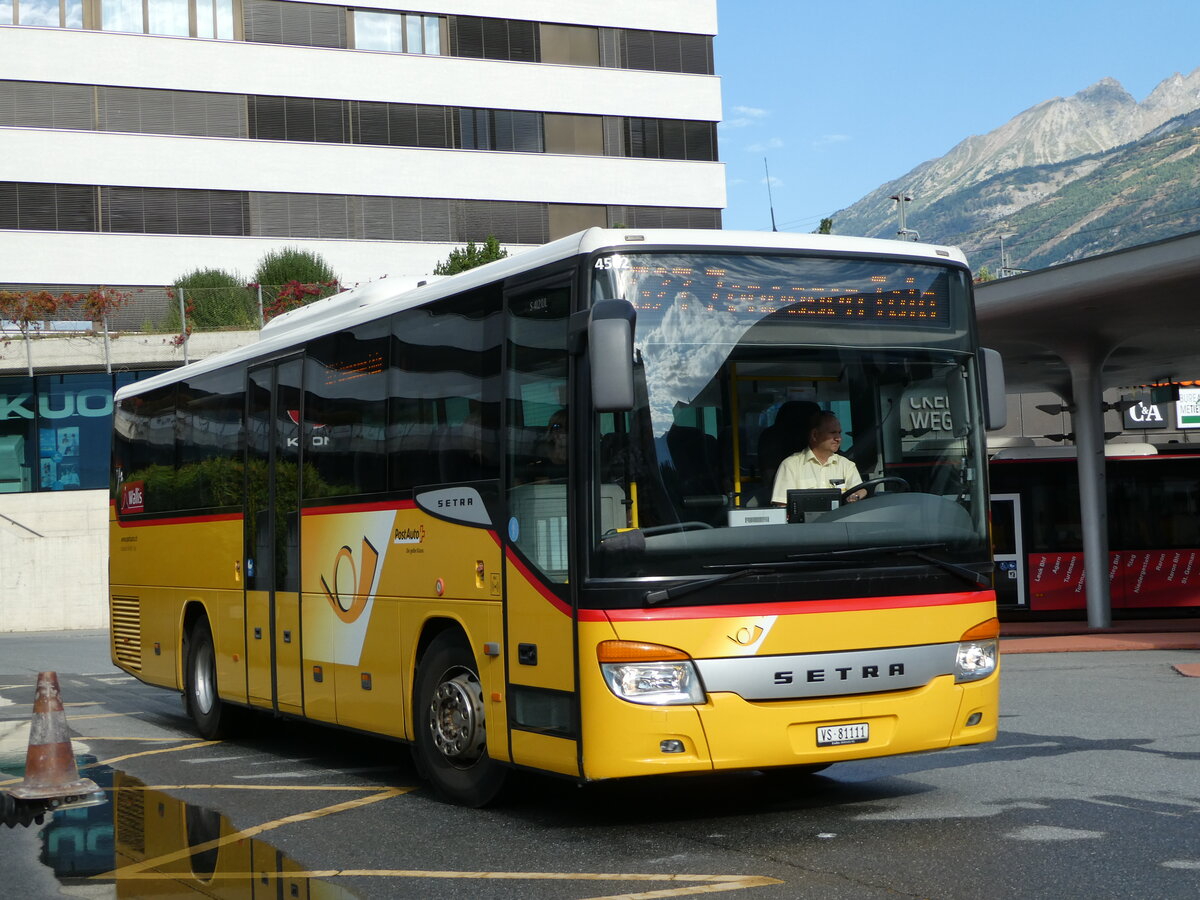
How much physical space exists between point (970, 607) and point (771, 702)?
1342mm

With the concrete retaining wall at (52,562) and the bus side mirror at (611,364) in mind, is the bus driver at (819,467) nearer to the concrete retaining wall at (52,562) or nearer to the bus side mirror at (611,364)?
the bus side mirror at (611,364)

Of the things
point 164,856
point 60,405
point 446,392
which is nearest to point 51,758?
point 164,856

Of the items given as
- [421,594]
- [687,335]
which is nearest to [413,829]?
[421,594]

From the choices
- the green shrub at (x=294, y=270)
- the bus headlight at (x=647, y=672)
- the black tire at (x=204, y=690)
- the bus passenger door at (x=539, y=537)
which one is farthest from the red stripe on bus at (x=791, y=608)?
the green shrub at (x=294, y=270)

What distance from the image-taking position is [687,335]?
7.66 meters

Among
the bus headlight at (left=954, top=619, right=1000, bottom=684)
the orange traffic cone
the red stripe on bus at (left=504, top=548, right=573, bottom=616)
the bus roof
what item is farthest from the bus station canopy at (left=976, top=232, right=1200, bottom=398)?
the orange traffic cone

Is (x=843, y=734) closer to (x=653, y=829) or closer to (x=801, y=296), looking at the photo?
(x=653, y=829)

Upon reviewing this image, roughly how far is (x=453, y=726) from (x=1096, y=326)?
14.8 m

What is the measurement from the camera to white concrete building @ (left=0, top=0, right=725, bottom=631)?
43.7 meters

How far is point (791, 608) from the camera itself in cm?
763

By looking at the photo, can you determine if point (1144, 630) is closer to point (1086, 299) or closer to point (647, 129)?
point (1086, 299)

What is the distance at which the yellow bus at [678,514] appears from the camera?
7441 mm

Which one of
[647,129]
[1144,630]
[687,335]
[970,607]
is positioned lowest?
[1144,630]

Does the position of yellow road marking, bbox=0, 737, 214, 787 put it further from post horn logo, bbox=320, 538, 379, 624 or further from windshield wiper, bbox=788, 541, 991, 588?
windshield wiper, bbox=788, 541, 991, 588
